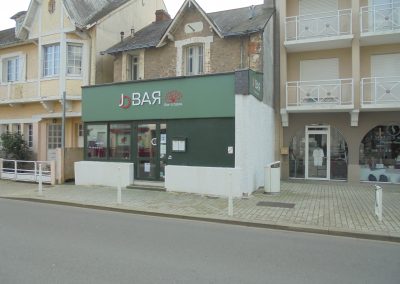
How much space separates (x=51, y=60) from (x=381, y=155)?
52.1 ft

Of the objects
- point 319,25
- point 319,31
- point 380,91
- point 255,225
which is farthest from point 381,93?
point 255,225

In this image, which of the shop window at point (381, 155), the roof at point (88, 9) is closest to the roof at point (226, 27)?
the roof at point (88, 9)

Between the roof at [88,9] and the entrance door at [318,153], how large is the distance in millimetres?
11343

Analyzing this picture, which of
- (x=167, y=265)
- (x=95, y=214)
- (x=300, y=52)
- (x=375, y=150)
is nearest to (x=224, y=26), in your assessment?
(x=300, y=52)

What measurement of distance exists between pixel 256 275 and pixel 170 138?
8790mm

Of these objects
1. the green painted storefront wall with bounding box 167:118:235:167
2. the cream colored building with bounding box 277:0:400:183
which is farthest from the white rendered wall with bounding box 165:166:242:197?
the cream colored building with bounding box 277:0:400:183

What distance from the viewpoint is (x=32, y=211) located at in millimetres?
10070

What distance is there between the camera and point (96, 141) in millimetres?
15234

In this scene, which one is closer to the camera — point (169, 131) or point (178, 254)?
point (178, 254)

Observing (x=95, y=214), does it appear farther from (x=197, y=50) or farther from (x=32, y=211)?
(x=197, y=50)

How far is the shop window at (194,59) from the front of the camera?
15820 millimetres

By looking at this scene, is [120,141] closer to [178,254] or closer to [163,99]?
[163,99]

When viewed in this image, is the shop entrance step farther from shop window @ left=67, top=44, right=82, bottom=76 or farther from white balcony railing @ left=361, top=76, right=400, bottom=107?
white balcony railing @ left=361, top=76, right=400, bottom=107

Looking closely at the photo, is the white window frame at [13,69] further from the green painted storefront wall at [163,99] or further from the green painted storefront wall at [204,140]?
the green painted storefront wall at [204,140]
